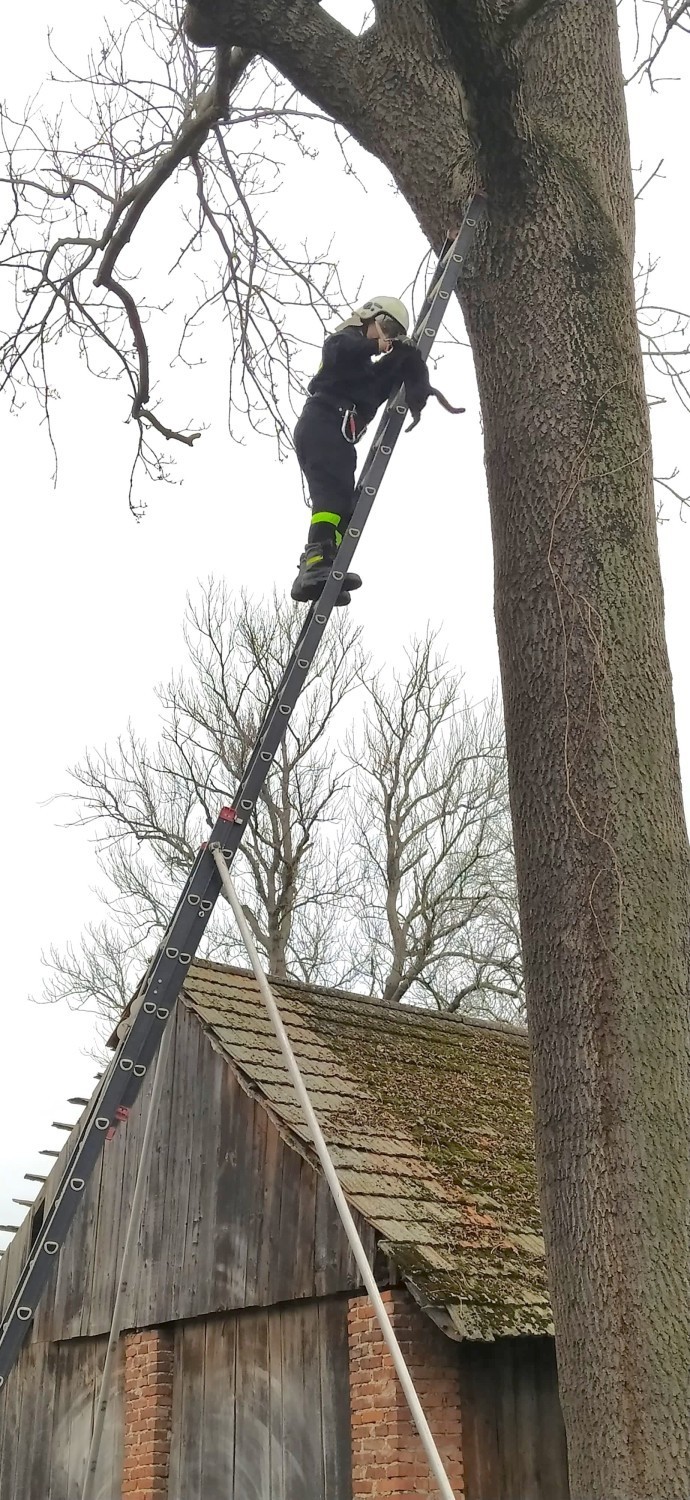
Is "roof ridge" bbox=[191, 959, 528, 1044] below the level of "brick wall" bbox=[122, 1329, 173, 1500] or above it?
above

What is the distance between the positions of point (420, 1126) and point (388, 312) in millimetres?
5460

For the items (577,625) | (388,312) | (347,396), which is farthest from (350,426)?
(577,625)

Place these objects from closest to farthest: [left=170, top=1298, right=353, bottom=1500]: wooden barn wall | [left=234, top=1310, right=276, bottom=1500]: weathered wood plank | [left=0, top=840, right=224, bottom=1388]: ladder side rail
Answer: [left=0, top=840, right=224, bottom=1388]: ladder side rail
[left=170, top=1298, right=353, bottom=1500]: wooden barn wall
[left=234, top=1310, right=276, bottom=1500]: weathered wood plank

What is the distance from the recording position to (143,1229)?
31.4 feet

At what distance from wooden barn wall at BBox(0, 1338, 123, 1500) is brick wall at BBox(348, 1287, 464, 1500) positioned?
8.61 ft

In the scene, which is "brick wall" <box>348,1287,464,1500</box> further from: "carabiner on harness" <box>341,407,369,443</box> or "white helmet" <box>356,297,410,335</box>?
"white helmet" <box>356,297,410,335</box>

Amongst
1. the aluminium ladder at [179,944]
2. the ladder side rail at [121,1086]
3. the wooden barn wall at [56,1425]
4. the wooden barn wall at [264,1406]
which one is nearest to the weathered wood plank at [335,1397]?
the wooden barn wall at [264,1406]

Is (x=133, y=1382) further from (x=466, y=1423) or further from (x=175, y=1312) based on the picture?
(x=466, y=1423)

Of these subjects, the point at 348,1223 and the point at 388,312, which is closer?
the point at 348,1223

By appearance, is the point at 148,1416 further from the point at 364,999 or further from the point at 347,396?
the point at 347,396

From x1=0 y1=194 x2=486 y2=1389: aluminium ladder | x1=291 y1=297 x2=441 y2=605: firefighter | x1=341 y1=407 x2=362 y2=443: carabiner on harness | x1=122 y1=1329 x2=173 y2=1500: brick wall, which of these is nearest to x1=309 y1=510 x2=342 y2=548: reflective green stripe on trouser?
x1=291 y1=297 x2=441 y2=605: firefighter

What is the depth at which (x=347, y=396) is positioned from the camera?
18.6 feet

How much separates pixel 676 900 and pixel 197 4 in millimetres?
3327

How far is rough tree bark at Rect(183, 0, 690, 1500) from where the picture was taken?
338 centimetres
